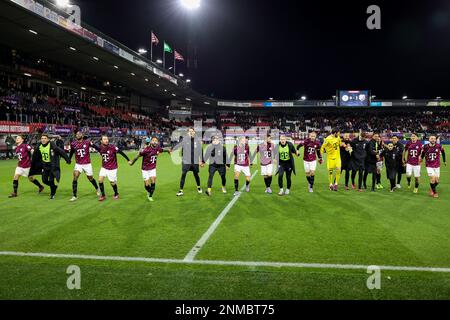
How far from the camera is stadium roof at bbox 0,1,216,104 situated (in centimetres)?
2286

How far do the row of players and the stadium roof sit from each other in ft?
45.7

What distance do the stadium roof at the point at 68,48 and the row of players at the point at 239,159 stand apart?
→ 13.9 m

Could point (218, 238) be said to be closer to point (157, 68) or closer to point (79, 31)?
point (79, 31)

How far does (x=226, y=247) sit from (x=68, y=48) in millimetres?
29931

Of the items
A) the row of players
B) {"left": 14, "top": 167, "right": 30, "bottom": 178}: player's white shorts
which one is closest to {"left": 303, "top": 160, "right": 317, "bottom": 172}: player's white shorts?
the row of players

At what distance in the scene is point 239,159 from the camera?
1158 centimetres

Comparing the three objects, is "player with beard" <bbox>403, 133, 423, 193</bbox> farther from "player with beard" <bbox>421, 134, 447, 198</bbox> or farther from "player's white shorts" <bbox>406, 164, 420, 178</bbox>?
"player with beard" <bbox>421, 134, 447, 198</bbox>

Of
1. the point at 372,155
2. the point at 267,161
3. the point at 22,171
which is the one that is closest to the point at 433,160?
the point at 372,155

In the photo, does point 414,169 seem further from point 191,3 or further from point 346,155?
point 191,3

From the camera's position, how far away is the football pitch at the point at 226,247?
417cm

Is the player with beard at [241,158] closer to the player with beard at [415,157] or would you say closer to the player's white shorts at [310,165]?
the player's white shorts at [310,165]

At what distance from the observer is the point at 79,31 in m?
25.7
